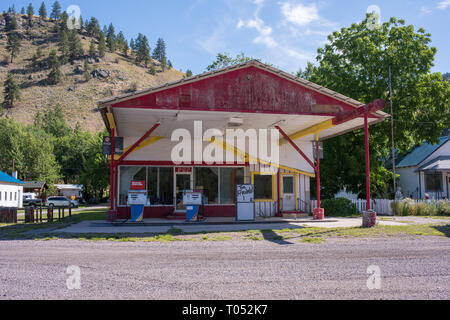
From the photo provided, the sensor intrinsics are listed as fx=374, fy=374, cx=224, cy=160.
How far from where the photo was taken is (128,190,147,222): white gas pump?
16812 millimetres

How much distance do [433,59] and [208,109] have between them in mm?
20757

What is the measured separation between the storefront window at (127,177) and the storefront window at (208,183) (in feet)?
9.47

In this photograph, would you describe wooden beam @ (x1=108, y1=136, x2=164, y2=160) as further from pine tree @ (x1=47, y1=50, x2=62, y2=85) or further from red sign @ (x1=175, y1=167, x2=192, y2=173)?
pine tree @ (x1=47, y1=50, x2=62, y2=85)

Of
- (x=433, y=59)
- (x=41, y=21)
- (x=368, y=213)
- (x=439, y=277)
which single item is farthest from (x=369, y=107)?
(x=41, y=21)

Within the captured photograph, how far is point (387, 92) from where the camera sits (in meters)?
27.8

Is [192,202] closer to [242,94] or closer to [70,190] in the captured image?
[242,94]

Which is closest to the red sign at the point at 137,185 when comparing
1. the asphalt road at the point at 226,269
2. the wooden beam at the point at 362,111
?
the asphalt road at the point at 226,269

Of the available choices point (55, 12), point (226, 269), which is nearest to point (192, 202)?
point (226, 269)

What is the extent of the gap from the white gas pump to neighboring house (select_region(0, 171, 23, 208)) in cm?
2550

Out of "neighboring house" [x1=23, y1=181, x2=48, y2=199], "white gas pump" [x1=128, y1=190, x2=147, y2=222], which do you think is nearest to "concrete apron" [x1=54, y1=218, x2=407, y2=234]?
"white gas pump" [x1=128, y1=190, x2=147, y2=222]

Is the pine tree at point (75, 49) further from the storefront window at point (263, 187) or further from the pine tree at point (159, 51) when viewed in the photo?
the storefront window at point (263, 187)

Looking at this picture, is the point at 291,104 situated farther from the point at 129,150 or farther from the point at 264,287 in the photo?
the point at 264,287

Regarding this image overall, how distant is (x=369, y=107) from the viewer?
48.7ft

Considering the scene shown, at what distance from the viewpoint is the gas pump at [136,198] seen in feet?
55.2
